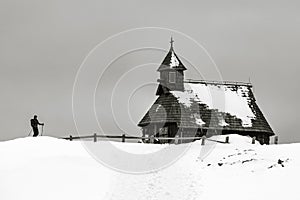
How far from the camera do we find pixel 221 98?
55625 mm

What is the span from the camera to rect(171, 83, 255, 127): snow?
53.4 m

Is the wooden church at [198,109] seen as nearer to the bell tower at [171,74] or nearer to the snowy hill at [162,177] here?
the bell tower at [171,74]

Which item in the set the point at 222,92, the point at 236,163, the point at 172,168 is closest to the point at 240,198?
the point at 236,163

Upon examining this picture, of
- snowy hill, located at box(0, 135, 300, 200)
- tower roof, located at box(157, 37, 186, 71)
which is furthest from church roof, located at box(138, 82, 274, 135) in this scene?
snowy hill, located at box(0, 135, 300, 200)

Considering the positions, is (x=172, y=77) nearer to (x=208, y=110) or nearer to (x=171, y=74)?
(x=171, y=74)

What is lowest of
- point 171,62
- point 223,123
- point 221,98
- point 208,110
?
point 223,123

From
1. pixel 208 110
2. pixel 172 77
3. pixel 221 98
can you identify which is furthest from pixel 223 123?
pixel 172 77

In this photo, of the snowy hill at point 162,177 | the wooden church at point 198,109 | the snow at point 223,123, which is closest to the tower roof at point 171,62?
the wooden church at point 198,109

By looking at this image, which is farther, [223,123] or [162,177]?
[223,123]

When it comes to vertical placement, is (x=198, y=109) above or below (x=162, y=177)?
above

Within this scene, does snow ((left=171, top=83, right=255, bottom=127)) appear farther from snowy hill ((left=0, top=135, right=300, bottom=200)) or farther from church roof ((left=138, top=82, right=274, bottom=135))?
snowy hill ((left=0, top=135, right=300, bottom=200))

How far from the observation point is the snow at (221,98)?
5341 cm

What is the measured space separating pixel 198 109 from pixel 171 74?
5.57m

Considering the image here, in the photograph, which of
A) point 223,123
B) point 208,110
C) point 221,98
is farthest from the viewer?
point 221,98
